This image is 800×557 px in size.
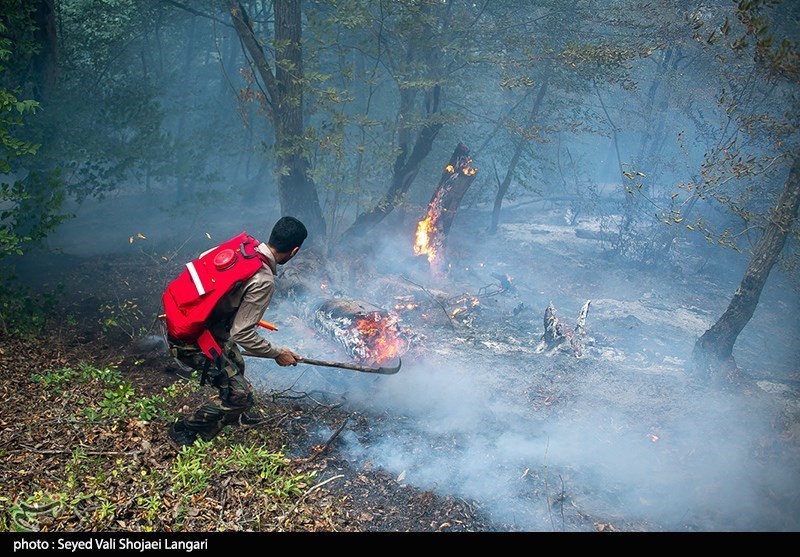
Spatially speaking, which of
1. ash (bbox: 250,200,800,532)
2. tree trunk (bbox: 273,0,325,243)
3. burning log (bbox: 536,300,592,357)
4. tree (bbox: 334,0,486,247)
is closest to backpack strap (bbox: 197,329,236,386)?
ash (bbox: 250,200,800,532)

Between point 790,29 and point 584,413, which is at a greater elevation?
point 790,29

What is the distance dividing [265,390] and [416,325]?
14.6 ft

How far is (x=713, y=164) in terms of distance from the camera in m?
7.61

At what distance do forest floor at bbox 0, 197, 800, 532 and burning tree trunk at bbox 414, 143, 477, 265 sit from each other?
275cm

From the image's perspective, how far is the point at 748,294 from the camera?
891cm

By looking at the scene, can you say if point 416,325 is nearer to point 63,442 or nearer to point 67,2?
point 63,442

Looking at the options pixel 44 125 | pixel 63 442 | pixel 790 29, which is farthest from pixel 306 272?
pixel 790 29

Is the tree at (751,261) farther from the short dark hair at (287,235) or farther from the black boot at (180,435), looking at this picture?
the black boot at (180,435)

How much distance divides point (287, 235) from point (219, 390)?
1.74 metres

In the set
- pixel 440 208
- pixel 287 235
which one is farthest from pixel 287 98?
pixel 287 235

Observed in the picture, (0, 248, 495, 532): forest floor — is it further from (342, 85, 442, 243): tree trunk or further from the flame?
(342, 85, 442, 243): tree trunk

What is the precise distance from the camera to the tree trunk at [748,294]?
26.9 feet

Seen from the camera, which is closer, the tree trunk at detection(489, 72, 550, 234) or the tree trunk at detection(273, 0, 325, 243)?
the tree trunk at detection(273, 0, 325, 243)

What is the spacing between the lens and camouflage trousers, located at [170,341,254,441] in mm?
4691
